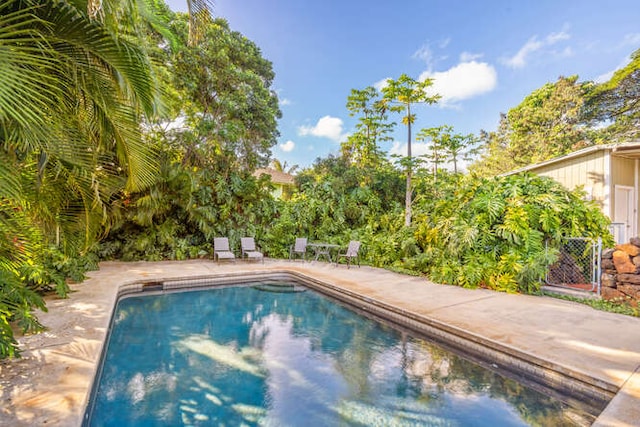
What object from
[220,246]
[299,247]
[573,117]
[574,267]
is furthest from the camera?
[573,117]

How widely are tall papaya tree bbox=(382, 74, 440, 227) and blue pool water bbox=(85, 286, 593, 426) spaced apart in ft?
19.8

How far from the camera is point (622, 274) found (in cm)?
529

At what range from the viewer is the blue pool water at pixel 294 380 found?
9.86 feet

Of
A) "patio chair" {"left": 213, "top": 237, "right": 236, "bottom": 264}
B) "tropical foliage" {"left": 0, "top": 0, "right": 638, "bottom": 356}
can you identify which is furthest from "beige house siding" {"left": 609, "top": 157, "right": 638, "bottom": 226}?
"patio chair" {"left": 213, "top": 237, "right": 236, "bottom": 264}

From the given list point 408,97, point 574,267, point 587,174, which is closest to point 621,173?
point 587,174

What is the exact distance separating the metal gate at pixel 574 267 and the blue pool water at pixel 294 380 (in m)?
4.21

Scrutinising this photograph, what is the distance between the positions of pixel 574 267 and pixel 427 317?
4.32m

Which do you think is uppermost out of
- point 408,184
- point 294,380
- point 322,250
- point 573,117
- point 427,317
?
point 573,117

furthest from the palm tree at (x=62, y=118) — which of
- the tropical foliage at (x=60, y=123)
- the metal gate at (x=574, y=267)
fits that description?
the metal gate at (x=574, y=267)

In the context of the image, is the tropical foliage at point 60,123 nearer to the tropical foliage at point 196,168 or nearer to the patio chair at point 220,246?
the tropical foliage at point 196,168

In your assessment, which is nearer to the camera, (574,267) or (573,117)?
(574,267)

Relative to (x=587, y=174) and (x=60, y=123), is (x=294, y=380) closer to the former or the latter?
(x=60, y=123)

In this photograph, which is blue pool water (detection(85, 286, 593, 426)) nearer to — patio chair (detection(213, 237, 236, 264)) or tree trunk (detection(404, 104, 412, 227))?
patio chair (detection(213, 237, 236, 264))

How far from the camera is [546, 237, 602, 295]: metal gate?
6273 millimetres
